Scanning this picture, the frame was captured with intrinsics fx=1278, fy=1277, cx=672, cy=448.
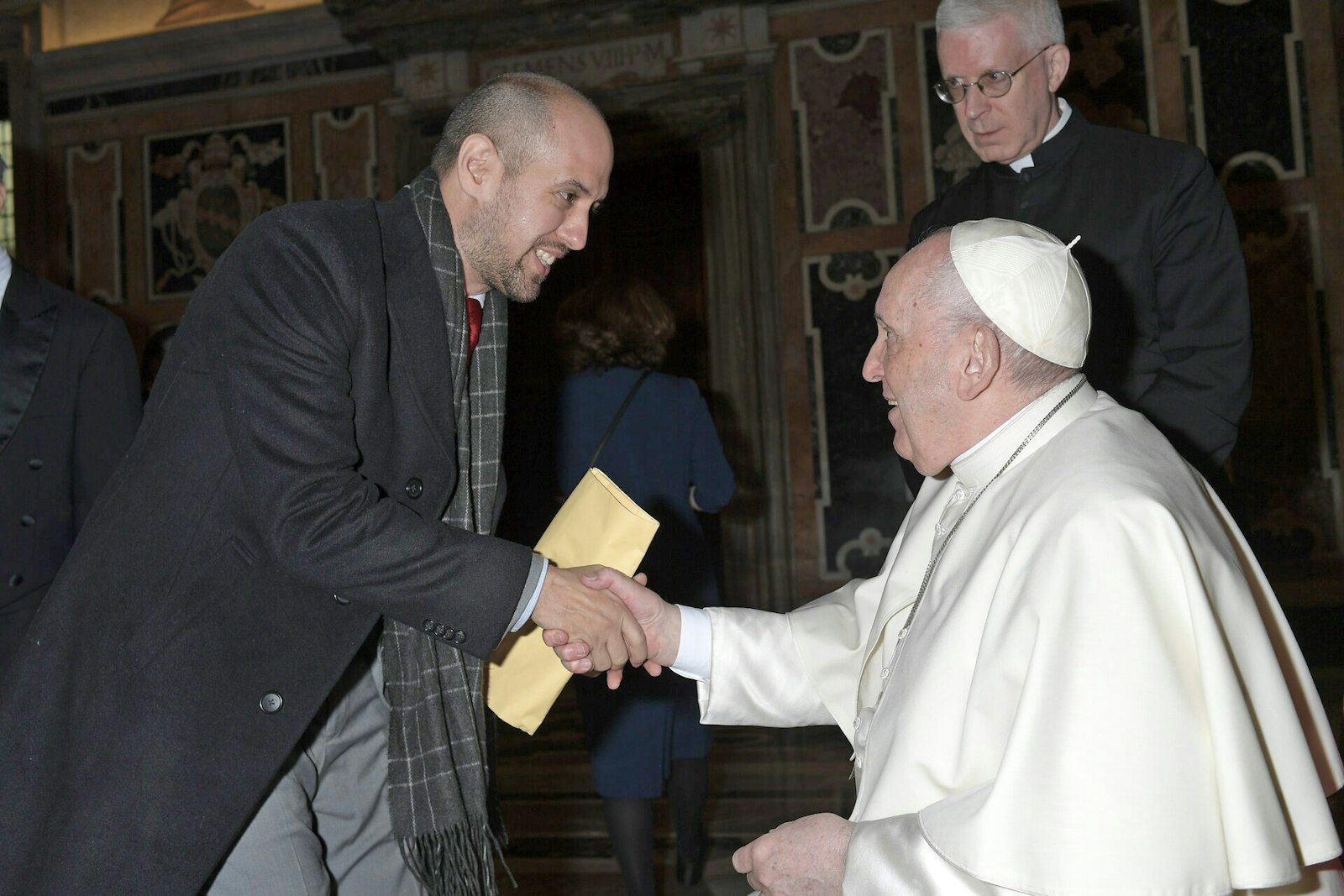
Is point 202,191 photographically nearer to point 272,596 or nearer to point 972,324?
point 272,596

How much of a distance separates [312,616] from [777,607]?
677cm

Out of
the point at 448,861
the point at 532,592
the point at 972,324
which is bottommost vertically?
the point at 448,861

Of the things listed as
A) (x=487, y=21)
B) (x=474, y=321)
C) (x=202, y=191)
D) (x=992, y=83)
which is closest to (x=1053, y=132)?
(x=992, y=83)

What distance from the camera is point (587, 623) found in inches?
93.1

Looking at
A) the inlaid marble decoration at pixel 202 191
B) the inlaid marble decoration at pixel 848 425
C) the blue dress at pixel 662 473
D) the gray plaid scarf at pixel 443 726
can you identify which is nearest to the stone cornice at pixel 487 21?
the inlaid marble decoration at pixel 202 191

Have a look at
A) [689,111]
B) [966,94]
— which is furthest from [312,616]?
[689,111]

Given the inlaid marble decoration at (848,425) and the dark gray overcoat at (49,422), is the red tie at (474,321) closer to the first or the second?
the dark gray overcoat at (49,422)

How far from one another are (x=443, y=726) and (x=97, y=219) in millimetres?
9082

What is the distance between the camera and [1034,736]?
5.50 feet

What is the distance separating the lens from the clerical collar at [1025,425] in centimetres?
206

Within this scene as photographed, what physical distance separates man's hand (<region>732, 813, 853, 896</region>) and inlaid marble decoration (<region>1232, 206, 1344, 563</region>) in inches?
269

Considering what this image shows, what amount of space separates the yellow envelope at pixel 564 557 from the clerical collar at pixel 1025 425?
681 millimetres

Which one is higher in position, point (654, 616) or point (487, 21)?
point (487, 21)

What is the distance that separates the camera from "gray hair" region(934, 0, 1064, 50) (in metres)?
3.06
